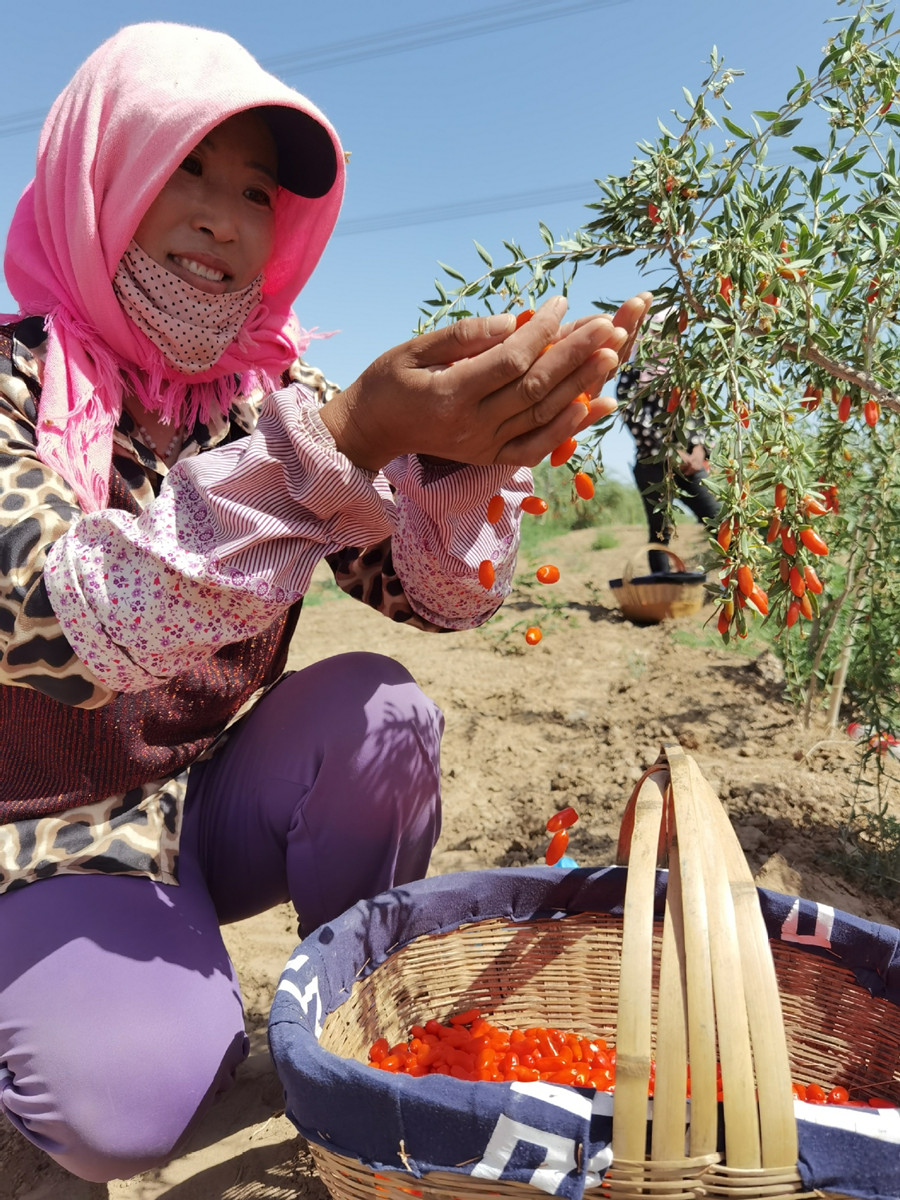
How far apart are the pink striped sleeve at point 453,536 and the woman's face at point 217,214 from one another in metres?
0.46

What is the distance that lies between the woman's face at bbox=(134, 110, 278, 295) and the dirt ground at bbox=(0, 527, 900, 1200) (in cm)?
141

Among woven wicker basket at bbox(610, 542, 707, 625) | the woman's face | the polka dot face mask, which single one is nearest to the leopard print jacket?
the polka dot face mask

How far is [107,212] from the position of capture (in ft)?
4.66

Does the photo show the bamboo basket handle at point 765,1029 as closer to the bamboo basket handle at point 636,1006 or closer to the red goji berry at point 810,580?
the bamboo basket handle at point 636,1006

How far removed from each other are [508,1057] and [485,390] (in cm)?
99

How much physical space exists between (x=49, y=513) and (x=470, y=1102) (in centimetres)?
86

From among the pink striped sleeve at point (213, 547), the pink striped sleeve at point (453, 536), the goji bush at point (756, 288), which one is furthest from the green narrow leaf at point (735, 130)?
the pink striped sleeve at point (213, 547)

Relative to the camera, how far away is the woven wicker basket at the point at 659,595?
15.9 feet

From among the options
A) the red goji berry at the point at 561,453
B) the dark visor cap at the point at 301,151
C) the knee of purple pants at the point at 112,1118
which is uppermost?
the dark visor cap at the point at 301,151

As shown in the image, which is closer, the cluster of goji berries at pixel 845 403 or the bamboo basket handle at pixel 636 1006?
the bamboo basket handle at pixel 636 1006

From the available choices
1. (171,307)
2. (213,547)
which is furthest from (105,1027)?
(171,307)

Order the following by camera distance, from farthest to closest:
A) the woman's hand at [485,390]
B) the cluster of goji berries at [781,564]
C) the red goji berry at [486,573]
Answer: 1. the red goji berry at [486,573]
2. the cluster of goji berries at [781,564]
3. the woman's hand at [485,390]

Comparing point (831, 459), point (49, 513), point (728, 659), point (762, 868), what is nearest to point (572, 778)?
point (762, 868)

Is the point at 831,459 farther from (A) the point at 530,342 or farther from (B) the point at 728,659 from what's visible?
(B) the point at 728,659
